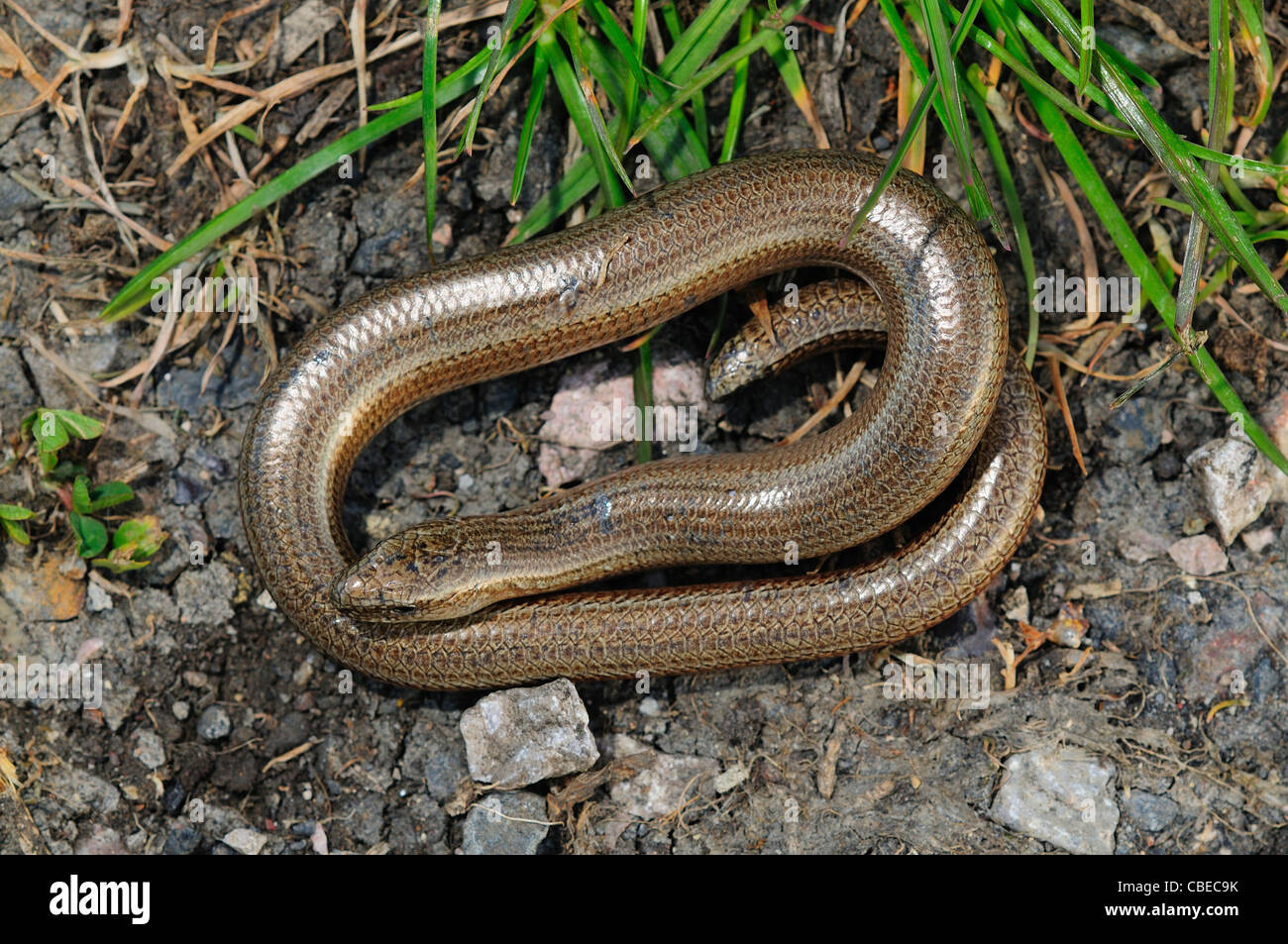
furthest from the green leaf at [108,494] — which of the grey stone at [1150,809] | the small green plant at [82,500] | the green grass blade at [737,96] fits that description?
the grey stone at [1150,809]

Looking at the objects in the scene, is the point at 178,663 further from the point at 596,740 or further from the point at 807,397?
the point at 807,397

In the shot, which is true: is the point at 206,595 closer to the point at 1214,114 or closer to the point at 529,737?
the point at 529,737

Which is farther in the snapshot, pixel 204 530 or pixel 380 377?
pixel 204 530

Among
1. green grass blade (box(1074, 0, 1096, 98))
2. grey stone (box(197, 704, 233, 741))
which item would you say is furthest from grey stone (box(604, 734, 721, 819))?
green grass blade (box(1074, 0, 1096, 98))

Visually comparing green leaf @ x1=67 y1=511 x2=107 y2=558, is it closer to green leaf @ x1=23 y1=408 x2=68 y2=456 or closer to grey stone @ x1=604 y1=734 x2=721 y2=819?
green leaf @ x1=23 y1=408 x2=68 y2=456

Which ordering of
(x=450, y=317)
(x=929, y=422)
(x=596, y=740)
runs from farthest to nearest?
(x=596, y=740), (x=450, y=317), (x=929, y=422)

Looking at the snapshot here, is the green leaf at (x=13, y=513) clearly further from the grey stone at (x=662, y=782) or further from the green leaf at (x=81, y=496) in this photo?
the grey stone at (x=662, y=782)

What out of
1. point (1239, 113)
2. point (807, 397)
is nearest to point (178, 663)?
point (807, 397)

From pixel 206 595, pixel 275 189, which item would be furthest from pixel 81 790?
pixel 275 189
